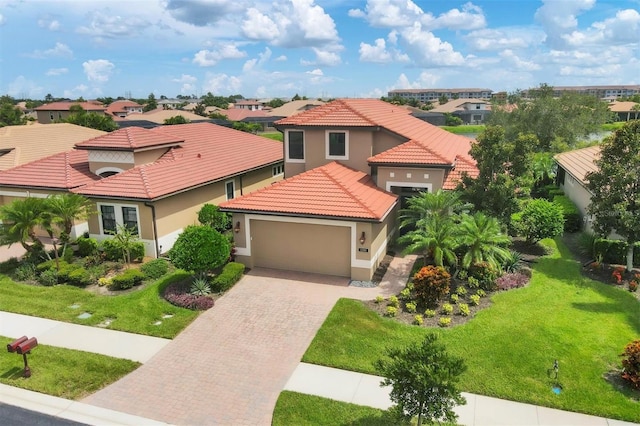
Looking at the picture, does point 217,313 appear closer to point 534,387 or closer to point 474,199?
point 534,387

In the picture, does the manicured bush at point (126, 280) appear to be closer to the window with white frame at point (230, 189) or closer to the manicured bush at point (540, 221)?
the window with white frame at point (230, 189)

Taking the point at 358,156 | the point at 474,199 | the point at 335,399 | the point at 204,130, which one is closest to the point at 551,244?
the point at 474,199

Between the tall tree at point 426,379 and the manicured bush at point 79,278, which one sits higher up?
the tall tree at point 426,379

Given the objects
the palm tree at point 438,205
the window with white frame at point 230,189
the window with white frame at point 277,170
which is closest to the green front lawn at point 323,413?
the palm tree at point 438,205

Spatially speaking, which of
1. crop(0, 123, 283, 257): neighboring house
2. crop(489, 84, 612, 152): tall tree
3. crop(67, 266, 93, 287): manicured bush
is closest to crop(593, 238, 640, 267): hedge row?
crop(0, 123, 283, 257): neighboring house

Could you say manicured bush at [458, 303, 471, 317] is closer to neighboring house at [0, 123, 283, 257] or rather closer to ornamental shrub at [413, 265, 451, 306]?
ornamental shrub at [413, 265, 451, 306]

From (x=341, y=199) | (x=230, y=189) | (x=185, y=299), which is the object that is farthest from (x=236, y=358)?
(x=230, y=189)
